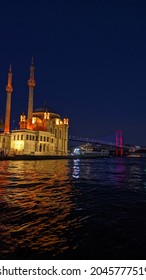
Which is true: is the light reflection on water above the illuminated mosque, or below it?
below

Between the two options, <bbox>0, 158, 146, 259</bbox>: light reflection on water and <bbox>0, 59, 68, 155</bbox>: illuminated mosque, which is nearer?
<bbox>0, 158, 146, 259</bbox>: light reflection on water

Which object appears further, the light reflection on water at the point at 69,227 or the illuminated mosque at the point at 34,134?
the illuminated mosque at the point at 34,134

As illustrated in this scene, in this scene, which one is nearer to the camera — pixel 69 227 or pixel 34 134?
pixel 69 227

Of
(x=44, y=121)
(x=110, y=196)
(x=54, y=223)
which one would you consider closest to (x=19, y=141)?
(x=44, y=121)

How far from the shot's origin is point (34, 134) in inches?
3041

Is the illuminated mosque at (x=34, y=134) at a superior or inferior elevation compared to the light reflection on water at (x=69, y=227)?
superior

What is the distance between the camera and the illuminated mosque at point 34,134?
7394 cm

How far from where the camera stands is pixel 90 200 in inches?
475

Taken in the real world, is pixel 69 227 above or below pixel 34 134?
below

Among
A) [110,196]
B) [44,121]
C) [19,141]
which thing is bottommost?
[110,196]

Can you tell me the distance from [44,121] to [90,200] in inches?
3037

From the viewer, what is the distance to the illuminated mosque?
7394 centimetres
